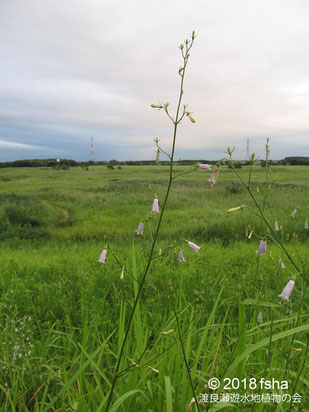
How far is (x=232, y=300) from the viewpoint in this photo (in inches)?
149

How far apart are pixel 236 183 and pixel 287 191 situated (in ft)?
10.0

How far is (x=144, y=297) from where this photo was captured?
405 centimetres

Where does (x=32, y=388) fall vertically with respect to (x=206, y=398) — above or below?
below

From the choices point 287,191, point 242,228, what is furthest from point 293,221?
point 287,191

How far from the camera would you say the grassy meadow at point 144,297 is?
1.71 metres

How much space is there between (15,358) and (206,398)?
1.71 metres

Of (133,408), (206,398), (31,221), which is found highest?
(206,398)

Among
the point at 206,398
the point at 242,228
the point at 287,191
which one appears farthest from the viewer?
the point at 287,191

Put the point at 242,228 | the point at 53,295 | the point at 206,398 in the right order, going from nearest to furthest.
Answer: the point at 206,398 → the point at 53,295 → the point at 242,228

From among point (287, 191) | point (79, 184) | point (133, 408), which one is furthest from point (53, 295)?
point (79, 184)

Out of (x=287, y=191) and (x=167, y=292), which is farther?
(x=287, y=191)

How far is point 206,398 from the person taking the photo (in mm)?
1425

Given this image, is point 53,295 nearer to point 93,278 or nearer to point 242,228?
point 93,278

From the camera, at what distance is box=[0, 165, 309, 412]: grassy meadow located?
1708mm
